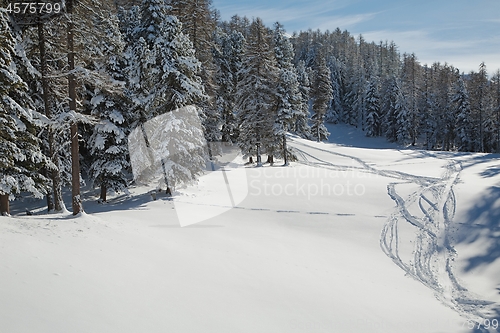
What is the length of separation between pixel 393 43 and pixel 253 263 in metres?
133

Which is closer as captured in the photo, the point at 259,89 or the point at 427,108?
the point at 259,89

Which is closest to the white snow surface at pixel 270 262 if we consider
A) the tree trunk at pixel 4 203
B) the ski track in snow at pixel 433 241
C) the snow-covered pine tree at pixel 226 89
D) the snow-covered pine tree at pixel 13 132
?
the ski track in snow at pixel 433 241

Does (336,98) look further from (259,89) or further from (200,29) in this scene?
(200,29)

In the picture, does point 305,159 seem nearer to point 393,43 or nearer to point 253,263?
point 253,263

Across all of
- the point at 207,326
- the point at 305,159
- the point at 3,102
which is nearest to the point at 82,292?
the point at 207,326

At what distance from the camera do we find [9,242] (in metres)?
8.88

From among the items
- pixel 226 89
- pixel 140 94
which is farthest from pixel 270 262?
pixel 226 89

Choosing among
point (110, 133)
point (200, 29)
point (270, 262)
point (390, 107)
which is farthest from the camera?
point (390, 107)

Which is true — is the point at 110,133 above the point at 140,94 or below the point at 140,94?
below

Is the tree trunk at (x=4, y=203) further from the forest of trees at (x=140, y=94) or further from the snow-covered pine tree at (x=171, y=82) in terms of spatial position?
the snow-covered pine tree at (x=171, y=82)

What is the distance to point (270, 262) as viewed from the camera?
1178 cm

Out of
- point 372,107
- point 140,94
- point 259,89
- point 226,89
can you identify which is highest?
point 226,89

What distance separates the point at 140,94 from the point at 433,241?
65.5ft

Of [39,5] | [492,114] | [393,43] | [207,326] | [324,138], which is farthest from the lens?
[393,43]
